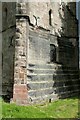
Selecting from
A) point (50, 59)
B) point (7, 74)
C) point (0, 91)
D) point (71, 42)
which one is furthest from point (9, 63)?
point (71, 42)

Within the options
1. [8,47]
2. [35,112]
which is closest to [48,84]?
[8,47]

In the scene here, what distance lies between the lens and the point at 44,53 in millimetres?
17656

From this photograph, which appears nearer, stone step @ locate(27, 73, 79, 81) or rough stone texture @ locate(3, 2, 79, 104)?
rough stone texture @ locate(3, 2, 79, 104)

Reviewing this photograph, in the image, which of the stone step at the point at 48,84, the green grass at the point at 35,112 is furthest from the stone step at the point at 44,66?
the green grass at the point at 35,112

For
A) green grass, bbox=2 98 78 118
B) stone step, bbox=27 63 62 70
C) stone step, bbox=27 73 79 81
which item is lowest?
green grass, bbox=2 98 78 118

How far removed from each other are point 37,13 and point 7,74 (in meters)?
4.42

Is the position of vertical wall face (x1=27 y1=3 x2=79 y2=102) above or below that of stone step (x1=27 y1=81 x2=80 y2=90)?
above

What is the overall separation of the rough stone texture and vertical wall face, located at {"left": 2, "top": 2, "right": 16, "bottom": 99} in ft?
0.44

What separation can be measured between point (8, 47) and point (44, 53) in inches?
93.7

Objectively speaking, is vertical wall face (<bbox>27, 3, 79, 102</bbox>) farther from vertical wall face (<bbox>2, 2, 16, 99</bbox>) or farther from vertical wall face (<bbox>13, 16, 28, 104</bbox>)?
vertical wall face (<bbox>2, 2, 16, 99</bbox>)

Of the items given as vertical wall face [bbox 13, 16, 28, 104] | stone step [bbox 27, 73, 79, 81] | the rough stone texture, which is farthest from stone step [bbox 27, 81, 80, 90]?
vertical wall face [bbox 13, 16, 28, 104]

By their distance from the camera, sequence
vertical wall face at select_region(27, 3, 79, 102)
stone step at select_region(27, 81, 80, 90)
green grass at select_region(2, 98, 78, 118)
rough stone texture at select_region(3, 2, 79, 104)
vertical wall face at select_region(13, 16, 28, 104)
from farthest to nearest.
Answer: vertical wall face at select_region(27, 3, 79, 102)
stone step at select_region(27, 81, 80, 90)
rough stone texture at select_region(3, 2, 79, 104)
vertical wall face at select_region(13, 16, 28, 104)
green grass at select_region(2, 98, 78, 118)

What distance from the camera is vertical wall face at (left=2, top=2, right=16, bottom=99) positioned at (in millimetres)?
16859

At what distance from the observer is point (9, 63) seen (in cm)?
1723
